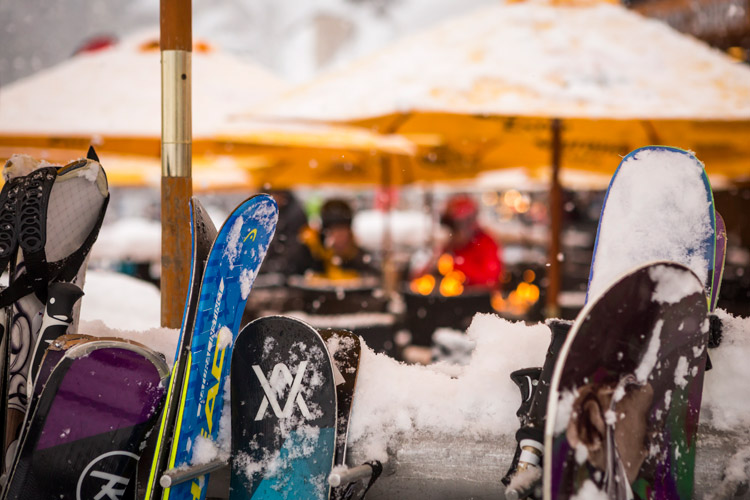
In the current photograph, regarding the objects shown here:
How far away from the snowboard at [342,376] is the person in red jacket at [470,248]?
2809 mm

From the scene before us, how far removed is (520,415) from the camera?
138cm

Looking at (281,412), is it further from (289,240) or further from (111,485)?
(289,240)

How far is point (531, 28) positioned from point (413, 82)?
73 centimetres

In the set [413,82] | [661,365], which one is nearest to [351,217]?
[413,82]

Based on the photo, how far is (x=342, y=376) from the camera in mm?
1449

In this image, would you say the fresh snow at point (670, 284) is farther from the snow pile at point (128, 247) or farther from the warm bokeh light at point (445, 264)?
the snow pile at point (128, 247)

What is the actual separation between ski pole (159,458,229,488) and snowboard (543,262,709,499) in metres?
0.74

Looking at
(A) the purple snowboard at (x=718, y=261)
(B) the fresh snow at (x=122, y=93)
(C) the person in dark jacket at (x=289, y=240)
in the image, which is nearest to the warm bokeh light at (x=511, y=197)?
(C) the person in dark jacket at (x=289, y=240)

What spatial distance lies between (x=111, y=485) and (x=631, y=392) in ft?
3.69

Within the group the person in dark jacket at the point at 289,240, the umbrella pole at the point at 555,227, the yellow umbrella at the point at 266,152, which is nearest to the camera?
the umbrella pole at the point at 555,227

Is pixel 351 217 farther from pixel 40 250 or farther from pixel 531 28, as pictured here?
pixel 40 250

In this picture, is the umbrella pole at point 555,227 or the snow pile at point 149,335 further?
the umbrella pole at point 555,227

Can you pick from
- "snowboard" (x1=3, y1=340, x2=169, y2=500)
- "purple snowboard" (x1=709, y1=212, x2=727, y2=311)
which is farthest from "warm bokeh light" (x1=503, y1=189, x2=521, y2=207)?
"snowboard" (x1=3, y1=340, x2=169, y2=500)

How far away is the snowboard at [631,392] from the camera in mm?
1037
